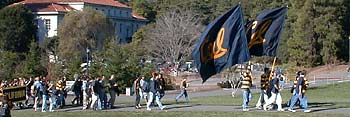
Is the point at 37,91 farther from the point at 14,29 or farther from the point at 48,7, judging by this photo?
the point at 48,7

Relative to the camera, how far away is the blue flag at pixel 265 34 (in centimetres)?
3128

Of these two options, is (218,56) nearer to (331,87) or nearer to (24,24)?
(331,87)

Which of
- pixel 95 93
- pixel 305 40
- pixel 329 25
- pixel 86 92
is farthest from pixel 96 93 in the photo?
pixel 329 25

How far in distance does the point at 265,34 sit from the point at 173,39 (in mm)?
75818

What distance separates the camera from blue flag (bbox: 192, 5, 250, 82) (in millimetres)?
28438

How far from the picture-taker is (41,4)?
468 feet

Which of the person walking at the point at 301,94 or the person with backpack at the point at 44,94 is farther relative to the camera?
the person with backpack at the point at 44,94

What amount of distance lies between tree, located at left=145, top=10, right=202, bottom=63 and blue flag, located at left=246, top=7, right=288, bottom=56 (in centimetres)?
7405

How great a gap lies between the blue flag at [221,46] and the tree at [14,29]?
87.4 metres

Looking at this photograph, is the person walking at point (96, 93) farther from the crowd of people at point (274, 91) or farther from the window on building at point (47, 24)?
the window on building at point (47, 24)

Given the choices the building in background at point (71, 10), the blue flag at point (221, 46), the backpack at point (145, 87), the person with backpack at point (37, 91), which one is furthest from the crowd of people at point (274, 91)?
the building in background at point (71, 10)

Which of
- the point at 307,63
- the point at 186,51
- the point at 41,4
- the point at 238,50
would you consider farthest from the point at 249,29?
the point at 41,4

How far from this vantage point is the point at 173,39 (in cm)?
10706

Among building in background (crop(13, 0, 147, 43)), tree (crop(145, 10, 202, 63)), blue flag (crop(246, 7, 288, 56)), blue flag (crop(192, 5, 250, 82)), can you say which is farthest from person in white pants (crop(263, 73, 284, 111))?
building in background (crop(13, 0, 147, 43))
